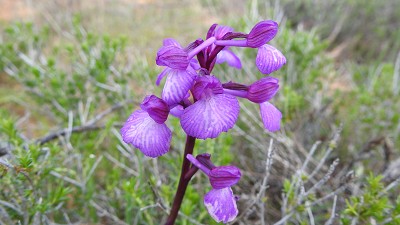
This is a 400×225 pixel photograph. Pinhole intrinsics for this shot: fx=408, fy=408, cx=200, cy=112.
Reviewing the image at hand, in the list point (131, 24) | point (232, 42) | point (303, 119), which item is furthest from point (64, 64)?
point (232, 42)

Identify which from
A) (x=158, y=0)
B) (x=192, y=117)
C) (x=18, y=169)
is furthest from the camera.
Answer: (x=158, y=0)

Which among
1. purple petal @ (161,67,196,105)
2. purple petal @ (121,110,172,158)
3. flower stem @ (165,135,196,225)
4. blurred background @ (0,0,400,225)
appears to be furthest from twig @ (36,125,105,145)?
purple petal @ (161,67,196,105)

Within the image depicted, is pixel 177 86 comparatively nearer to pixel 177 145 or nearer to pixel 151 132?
pixel 151 132

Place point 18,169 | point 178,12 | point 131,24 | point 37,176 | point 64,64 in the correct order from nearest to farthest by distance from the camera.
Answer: point 18,169, point 37,176, point 64,64, point 131,24, point 178,12

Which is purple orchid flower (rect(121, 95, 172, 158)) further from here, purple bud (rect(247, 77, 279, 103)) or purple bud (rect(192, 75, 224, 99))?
purple bud (rect(247, 77, 279, 103))

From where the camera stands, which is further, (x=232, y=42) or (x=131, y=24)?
(x=131, y=24)

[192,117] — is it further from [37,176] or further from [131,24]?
[131,24]

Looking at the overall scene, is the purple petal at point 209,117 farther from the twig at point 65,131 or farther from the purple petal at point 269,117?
the twig at point 65,131

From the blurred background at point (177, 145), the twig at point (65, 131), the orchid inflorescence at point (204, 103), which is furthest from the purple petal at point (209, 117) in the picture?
the twig at point (65, 131)

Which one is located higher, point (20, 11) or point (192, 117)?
point (192, 117)
